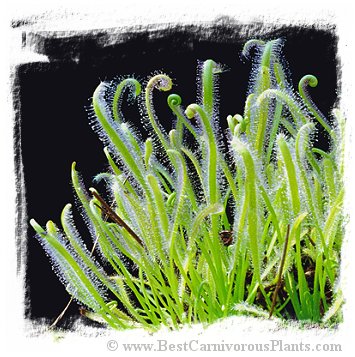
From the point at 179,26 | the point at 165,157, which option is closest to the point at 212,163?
the point at 165,157

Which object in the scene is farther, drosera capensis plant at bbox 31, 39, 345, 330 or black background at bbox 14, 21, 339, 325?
black background at bbox 14, 21, 339, 325

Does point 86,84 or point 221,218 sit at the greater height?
point 86,84

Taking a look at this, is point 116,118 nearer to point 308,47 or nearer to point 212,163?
point 212,163

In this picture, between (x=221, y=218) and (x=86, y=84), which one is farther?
(x=86, y=84)
